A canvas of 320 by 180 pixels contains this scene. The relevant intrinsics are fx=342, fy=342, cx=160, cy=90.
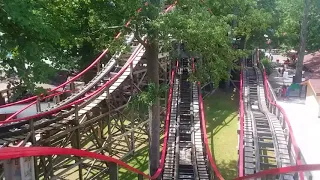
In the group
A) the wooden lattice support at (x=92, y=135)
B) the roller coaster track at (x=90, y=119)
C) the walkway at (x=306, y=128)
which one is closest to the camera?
the roller coaster track at (x=90, y=119)

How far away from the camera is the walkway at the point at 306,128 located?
12.7m

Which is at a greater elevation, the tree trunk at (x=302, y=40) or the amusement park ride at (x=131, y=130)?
the tree trunk at (x=302, y=40)

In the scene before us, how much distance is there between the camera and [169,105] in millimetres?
16656

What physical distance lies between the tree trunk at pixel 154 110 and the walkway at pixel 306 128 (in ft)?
17.7

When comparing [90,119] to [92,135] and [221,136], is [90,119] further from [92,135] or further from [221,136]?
[221,136]

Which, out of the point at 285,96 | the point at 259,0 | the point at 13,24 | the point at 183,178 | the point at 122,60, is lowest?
the point at 183,178

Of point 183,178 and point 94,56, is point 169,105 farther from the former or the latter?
point 94,56

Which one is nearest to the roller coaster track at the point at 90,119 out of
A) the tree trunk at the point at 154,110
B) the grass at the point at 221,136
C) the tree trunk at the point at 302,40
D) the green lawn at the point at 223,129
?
the grass at the point at 221,136

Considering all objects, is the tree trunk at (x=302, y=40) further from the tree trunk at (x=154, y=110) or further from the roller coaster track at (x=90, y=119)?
the tree trunk at (x=154, y=110)

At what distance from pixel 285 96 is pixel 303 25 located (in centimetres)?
593

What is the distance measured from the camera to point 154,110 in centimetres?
1271

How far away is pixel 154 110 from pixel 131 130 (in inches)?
123

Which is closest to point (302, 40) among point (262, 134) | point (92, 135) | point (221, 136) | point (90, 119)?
point (221, 136)

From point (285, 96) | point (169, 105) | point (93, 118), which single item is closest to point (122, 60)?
point (169, 105)
